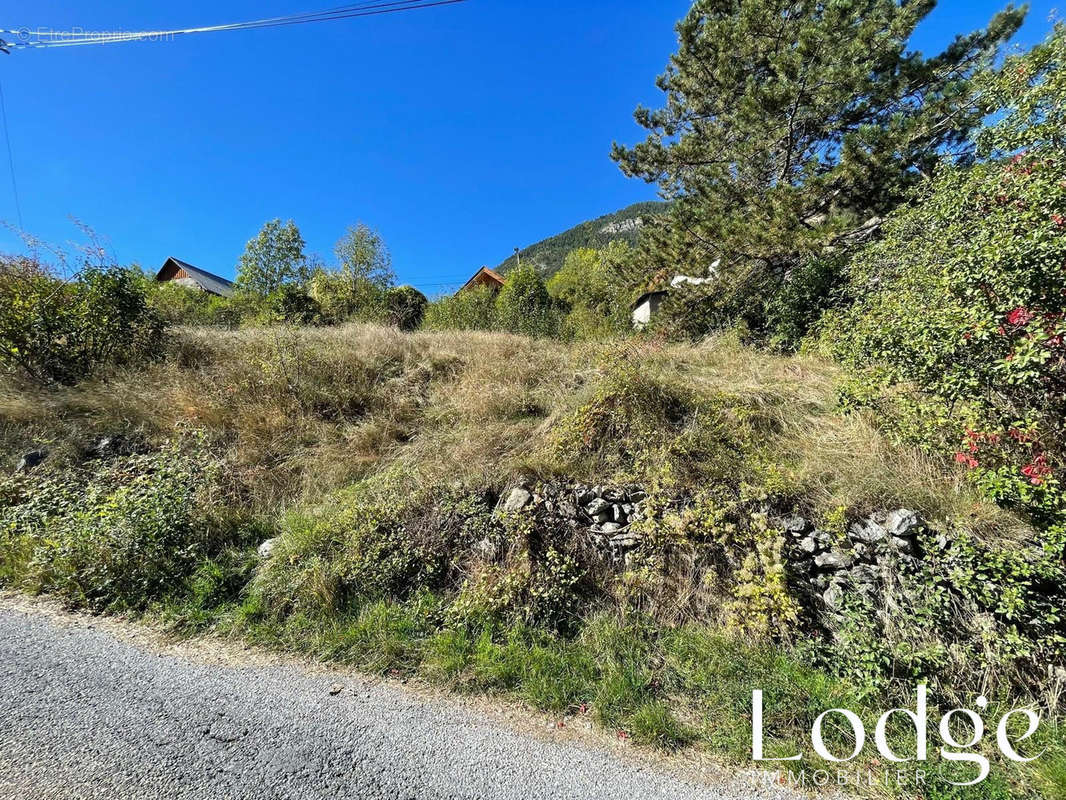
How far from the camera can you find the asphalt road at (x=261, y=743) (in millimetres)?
1725

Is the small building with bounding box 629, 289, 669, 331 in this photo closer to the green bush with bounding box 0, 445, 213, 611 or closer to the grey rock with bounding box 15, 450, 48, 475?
the green bush with bounding box 0, 445, 213, 611

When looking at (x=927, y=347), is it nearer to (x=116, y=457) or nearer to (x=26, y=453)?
(x=116, y=457)

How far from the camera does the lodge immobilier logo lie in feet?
6.17

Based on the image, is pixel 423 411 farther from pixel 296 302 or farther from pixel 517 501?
pixel 296 302

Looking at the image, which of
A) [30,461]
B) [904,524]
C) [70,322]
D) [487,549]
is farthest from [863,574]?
[70,322]

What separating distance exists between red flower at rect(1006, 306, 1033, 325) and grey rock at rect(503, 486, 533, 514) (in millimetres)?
3272

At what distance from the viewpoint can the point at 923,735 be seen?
76.7 inches

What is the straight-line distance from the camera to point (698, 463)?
3.21 meters

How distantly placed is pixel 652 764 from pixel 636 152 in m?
10.2

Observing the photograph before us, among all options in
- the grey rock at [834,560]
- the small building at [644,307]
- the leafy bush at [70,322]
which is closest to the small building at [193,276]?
the leafy bush at [70,322]

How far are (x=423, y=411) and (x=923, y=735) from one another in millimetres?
4822

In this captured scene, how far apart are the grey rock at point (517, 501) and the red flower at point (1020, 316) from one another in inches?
129

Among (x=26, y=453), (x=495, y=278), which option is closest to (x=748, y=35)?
(x=26, y=453)

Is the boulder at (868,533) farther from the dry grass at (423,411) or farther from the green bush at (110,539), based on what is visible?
the green bush at (110,539)
